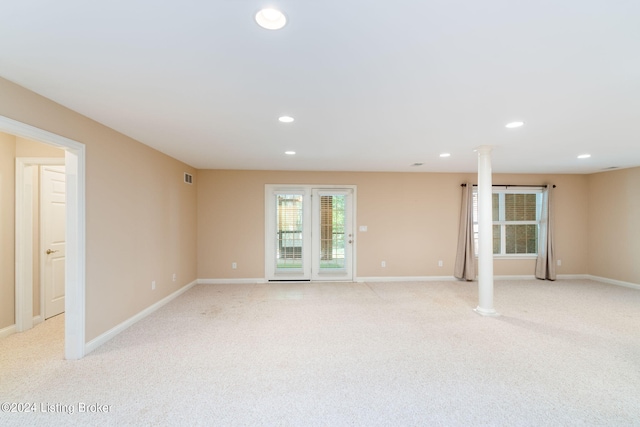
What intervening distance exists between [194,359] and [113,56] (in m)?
2.54

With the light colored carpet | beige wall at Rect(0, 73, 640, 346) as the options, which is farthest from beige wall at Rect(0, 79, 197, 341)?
the light colored carpet

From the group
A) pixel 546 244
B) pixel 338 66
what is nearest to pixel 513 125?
pixel 338 66

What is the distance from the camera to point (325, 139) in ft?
11.3

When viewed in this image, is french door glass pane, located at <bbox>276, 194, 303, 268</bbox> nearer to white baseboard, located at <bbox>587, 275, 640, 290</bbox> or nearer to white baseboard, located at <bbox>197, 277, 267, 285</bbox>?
white baseboard, located at <bbox>197, 277, 267, 285</bbox>

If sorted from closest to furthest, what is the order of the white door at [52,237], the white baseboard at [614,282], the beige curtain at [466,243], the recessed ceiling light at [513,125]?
the recessed ceiling light at [513,125] < the white door at [52,237] < the white baseboard at [614,282] < the beige curtain at [466,243]

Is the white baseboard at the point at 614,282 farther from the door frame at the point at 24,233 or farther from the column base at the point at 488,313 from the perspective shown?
the door frame at the point at 24,233

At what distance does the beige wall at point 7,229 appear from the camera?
303 cm

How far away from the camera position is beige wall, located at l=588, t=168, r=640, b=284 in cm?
523

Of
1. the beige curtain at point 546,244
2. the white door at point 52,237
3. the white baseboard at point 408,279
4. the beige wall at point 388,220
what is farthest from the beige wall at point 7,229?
the beige curtain at point 546,244

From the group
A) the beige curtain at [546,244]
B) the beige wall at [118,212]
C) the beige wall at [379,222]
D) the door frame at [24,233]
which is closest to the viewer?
the beige wall at [118,212]

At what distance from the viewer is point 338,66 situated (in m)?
1.76

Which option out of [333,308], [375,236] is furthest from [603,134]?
[333,308]

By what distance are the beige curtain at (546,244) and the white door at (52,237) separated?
8.59m

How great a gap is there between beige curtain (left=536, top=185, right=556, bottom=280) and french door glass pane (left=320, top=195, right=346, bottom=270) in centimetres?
430
